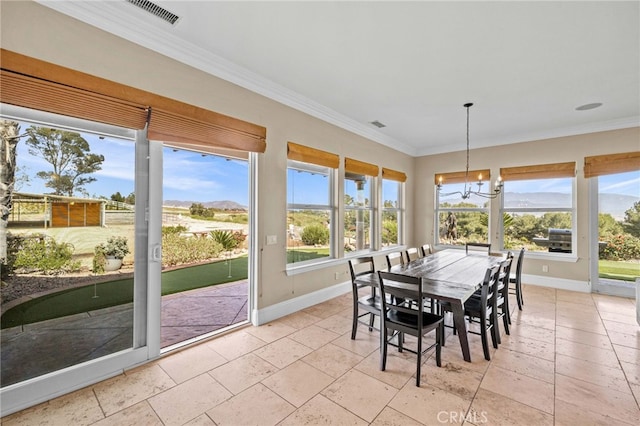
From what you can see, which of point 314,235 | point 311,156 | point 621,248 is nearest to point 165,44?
point 311,156

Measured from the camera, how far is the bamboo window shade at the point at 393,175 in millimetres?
5469

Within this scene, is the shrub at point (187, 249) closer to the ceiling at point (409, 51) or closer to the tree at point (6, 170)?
the tree at point (6, 170)

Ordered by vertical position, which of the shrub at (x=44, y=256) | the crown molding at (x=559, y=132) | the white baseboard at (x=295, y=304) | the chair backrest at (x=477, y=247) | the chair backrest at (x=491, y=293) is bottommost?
the white baseboard at (x=295, y=304)

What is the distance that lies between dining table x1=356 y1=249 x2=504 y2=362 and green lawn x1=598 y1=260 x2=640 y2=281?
7.89 feet

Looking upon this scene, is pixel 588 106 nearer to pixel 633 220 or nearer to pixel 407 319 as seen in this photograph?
pixel 633 220

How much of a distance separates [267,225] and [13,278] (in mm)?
2141

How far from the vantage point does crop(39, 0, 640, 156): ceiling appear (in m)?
2.07

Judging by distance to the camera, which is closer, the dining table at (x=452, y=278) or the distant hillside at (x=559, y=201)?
the dining table at (x=452, y=278)

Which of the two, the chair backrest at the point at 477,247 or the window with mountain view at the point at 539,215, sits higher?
the window with mountain view at the point at 539,215

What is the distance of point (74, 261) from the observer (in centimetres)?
217

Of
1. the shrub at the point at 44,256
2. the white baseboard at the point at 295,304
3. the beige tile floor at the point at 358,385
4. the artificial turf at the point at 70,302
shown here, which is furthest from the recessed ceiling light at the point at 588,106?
the shrub at the point at 44,256

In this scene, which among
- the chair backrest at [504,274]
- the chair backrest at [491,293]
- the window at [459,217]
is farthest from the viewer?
the window at [459,217]

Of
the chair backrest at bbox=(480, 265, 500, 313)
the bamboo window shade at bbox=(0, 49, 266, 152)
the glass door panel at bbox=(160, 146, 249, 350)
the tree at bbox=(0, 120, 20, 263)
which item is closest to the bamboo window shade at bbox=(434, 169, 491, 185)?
the chair backrest at bbox=(480, 265, 500, 313)

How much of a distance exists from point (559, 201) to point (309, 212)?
478 centimetres
